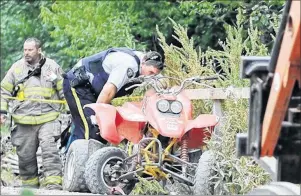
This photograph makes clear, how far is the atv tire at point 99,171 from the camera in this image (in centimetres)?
1025

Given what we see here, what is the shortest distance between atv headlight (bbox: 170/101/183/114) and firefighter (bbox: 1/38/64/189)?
2.58 metres

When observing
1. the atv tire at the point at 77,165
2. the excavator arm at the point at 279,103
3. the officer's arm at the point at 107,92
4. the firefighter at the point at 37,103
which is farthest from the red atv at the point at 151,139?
the excavator arm at the point at 279,103

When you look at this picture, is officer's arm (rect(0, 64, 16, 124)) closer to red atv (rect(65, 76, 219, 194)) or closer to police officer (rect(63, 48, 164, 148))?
police officer (rect(63, 48, 164, 148))

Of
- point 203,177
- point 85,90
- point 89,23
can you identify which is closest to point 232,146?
point 203,177

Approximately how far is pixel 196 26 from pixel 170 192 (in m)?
9.06

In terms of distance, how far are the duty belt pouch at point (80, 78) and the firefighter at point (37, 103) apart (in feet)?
2.87

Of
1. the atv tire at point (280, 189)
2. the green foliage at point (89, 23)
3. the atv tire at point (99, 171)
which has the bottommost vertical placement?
the atv tire at point (99, 171)

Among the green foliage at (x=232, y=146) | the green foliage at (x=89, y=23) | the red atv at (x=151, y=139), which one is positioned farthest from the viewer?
the green foliage at (x=89, y=23)

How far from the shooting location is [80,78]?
38.1 ft

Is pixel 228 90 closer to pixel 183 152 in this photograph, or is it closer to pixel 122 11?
pixel 183 152

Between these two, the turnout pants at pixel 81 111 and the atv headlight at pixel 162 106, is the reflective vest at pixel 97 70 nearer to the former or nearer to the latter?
the turnout pants at pixel 81 111

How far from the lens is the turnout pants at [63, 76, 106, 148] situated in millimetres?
11367

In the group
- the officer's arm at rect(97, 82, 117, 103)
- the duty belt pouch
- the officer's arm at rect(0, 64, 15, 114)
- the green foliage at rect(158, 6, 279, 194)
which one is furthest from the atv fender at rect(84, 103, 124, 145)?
the officer's arm at rect(0, 64, 15, 114)

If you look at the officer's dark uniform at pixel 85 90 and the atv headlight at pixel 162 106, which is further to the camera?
the officer's dark uniform at pixel 85 90
